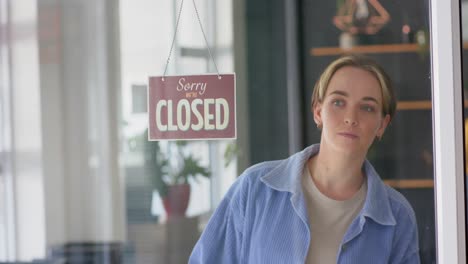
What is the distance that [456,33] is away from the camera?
1.94 m

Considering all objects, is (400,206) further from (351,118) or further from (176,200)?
(176,200)

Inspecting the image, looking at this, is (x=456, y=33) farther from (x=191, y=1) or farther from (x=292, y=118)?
(x=191, y=1)

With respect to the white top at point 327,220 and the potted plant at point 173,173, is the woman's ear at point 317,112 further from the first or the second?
the potted plant at point 173,173

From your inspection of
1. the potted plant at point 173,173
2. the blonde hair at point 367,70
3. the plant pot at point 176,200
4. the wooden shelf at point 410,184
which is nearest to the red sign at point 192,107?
the potted plant at point 173,173

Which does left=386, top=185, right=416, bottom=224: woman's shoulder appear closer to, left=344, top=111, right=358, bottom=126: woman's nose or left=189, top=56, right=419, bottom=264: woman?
left=189, top=56, right=419, bottom=264: woman

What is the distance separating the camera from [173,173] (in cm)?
209

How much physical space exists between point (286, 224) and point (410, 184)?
0.38 metres

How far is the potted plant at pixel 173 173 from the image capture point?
A: 207 centimetres

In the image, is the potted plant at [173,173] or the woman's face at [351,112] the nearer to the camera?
the woman's face at [351,112]

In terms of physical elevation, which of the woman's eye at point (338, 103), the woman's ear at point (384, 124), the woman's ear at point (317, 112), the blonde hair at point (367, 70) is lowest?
the woman's ear at point (384, 124)

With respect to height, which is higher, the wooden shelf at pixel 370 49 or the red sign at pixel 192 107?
the wooden shelf at pixel 370 49

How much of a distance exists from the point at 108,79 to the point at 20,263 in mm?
682

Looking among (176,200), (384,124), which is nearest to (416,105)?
(384,124)

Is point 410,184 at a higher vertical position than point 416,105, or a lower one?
lower
